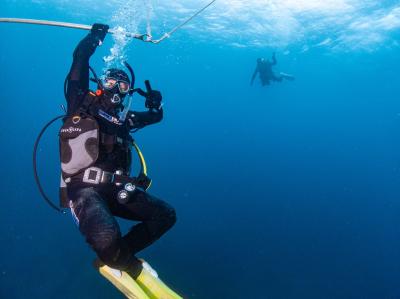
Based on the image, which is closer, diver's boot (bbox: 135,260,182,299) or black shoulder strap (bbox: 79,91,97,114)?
diver's boot (bbox: 135,260,182,299)

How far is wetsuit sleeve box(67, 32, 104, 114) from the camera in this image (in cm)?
475

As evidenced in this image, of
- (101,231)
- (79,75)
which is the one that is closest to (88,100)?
(79,75)

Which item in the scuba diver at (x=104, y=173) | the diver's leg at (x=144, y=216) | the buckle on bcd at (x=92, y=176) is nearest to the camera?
the scuba diver at (x=104, y=173)

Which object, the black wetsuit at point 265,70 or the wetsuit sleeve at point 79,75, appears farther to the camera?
the black wetsuit at point 265,70

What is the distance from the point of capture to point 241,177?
35.9 meters

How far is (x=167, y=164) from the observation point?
141 ft

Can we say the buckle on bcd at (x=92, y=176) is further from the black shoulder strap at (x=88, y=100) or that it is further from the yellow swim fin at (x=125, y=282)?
the yellow swim fin at (x=125, y=282)

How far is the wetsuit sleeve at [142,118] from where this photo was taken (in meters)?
5.40

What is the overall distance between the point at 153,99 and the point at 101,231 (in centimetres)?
260

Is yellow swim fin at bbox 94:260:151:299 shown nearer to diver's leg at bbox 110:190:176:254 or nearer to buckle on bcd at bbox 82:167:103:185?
diver's leg at bbox 110:190:176:254

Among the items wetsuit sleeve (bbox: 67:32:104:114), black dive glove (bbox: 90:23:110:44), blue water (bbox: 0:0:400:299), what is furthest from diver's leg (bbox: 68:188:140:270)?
blue water (bbox: 0:0:400:299)

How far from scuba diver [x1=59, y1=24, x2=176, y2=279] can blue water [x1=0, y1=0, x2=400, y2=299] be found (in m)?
13.1

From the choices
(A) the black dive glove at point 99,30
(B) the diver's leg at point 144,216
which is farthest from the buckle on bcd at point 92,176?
(A) the black dive glove at point 99,30

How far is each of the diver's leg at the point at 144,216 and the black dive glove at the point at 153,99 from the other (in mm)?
1604
